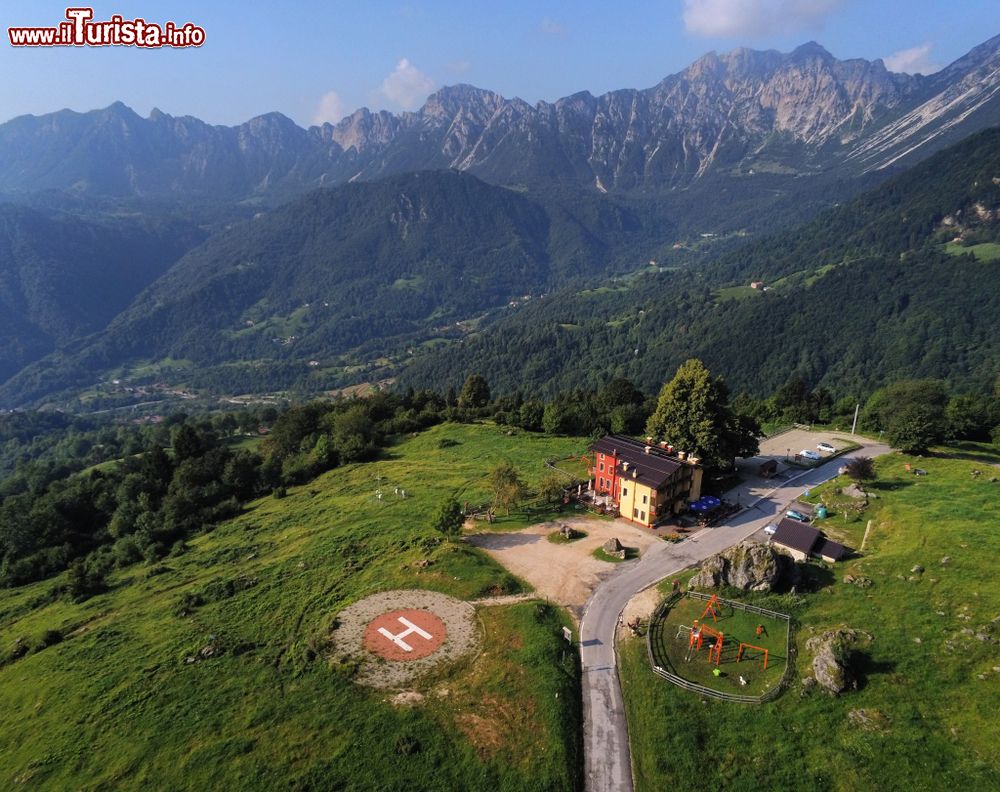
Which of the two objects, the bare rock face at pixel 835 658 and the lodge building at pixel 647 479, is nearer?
the bare rock face at pixel 835 658

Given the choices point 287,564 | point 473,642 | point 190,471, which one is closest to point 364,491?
point 287,564

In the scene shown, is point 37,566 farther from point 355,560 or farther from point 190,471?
point 355,560

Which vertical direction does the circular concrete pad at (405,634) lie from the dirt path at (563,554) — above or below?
below

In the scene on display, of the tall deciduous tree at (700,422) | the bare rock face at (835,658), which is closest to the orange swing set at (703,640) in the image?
the bare rock face at (835,658)

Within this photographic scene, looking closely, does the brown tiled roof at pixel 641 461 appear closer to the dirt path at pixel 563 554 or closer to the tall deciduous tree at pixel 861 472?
the dirt path at pixel 563 554

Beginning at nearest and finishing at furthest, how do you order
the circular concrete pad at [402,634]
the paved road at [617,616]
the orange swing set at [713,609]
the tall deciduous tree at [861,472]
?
the paved road at [617,616] → the circular concrete pad at [402,634] → the orange swing set at [713,609] → the tall deciduous tree at [861,472]

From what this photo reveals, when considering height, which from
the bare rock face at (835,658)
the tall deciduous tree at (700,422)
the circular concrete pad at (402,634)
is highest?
the tall deciduous tree at (700,422)

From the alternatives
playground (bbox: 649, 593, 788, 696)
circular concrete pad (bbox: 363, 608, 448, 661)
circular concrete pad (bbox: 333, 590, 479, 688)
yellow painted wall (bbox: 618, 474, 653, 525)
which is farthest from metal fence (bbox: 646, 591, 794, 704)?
circular concrete pad (bbox: 363, 608, 448, 661)

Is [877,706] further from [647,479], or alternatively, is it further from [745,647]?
[647,479]
